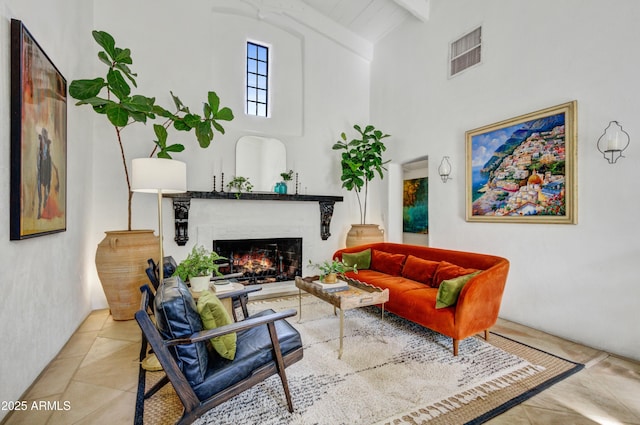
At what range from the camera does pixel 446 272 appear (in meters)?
3.32

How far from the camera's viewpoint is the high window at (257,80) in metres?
5.12

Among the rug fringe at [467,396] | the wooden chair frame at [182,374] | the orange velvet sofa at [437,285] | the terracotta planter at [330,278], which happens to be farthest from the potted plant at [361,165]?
the wooden chair frame at [182,374]

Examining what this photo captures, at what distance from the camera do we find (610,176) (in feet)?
9.30

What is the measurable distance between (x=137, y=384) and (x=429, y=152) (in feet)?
15.2

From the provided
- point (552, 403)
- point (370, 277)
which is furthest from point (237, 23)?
point (552, 403)

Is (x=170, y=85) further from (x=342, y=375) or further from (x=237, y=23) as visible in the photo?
(x=342, y=375)

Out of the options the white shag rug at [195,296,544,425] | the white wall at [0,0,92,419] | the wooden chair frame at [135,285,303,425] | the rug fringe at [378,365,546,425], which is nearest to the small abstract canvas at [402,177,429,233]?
the white shag rug at [195,296,544,425]

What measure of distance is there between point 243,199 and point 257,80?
212 centimetres

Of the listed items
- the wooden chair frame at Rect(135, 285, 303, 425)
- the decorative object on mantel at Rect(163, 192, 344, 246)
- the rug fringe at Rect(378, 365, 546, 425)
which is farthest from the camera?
the decorative object on mantel at Rect(163, 192, 344, 246)

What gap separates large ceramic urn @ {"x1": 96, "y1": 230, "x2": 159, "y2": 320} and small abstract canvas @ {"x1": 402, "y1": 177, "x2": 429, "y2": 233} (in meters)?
4.77

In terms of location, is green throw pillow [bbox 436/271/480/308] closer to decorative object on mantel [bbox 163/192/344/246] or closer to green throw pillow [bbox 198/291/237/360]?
green throw pillow [bbox 198/291/237/360]

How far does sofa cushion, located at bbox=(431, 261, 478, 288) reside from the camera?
126 inches

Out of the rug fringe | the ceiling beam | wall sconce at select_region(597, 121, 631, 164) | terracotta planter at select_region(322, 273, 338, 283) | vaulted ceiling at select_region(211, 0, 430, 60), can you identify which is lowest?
the rug fringe

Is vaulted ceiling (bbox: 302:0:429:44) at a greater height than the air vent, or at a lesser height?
greater
